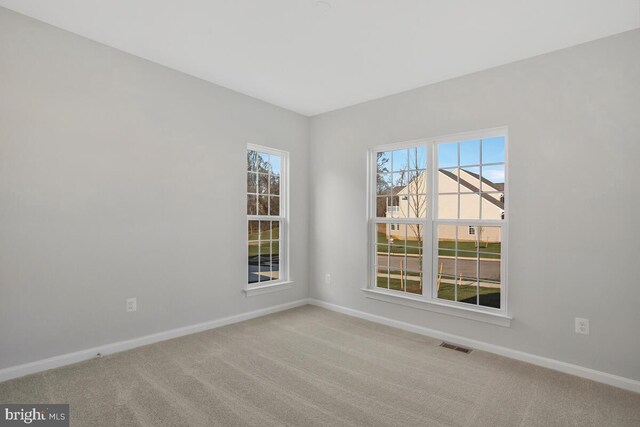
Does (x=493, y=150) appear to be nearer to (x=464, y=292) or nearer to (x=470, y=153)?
(x=470, y=153)

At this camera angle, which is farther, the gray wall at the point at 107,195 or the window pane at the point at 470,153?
the window pane at the point at 470,153

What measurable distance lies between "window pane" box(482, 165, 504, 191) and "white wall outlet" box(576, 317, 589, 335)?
1.26 m

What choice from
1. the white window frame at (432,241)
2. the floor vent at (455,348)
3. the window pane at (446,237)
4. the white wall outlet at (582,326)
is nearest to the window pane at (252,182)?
the white window frame at (432,241)

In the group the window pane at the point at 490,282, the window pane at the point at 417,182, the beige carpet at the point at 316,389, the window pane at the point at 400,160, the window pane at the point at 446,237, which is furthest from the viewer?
the window pane at the point at 400,160

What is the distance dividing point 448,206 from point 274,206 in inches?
85.4

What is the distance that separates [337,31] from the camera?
266cm

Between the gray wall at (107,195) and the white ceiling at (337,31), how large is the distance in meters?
0.30

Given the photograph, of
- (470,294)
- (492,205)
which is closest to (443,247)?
(470,294)

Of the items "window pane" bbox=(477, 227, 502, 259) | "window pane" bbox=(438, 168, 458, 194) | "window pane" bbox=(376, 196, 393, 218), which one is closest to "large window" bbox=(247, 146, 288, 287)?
"window pane" bbox=(376, 196, 393, 218)

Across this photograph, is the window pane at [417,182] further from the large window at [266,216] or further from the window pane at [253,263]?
the window pane at [253,263]

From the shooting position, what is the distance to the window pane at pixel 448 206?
3537 mm

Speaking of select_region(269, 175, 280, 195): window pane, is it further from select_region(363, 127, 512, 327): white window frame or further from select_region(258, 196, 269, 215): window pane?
select_region(363, 127, 512, 327): white window frame

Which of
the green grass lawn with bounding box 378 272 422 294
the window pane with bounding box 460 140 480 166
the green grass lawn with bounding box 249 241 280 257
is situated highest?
the window pane with bounding box 460 140 480 166

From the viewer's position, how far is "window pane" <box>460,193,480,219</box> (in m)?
3.38
